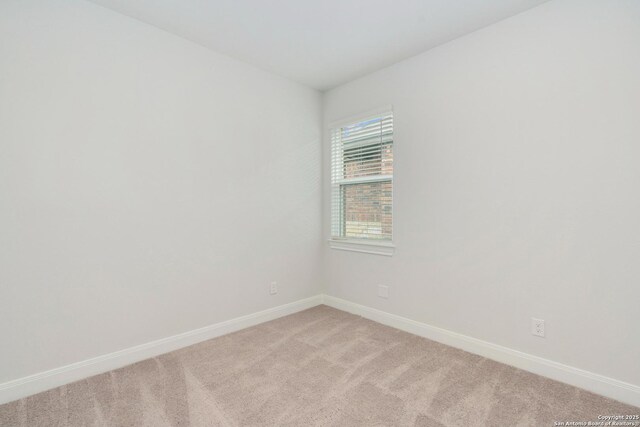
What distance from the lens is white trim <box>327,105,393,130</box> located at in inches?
119

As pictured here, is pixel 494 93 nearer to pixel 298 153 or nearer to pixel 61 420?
pixel 298 153

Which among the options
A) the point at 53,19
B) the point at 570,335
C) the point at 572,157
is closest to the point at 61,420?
the point at 53,19

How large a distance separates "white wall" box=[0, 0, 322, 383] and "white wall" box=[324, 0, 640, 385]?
140 centimetres

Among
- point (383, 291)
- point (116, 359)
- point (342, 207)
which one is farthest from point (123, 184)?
point (383, 291)

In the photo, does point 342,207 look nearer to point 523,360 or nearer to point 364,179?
point 364,179

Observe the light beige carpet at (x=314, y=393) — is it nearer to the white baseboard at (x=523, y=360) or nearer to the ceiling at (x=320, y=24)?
the white baseboard at (x=523, y=360)

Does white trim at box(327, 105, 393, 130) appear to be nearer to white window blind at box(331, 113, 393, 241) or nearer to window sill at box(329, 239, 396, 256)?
white window blind at box(331, 113, 393, 241)

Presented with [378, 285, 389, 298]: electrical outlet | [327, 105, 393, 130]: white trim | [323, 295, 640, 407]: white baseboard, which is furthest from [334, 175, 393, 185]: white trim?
[323, 295, 640, 407]: white baseboard

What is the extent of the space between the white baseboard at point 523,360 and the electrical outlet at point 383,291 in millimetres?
166

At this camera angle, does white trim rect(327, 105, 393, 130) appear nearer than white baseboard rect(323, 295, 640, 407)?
No

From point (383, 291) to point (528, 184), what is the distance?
5.13 feet

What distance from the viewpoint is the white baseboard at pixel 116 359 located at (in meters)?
1.87

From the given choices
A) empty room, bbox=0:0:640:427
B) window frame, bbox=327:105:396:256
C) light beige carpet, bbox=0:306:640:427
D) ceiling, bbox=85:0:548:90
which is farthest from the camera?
window frame, bbox=327:105:396:256

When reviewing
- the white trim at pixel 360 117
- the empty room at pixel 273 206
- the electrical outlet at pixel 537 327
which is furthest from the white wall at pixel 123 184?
the electrical outlet at pixel 537 327
